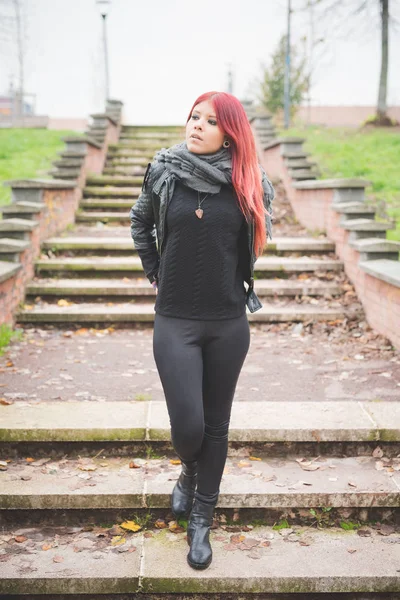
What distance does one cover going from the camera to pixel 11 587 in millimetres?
2650

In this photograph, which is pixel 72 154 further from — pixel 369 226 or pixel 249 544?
pixel 249 544

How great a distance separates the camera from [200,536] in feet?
8.98

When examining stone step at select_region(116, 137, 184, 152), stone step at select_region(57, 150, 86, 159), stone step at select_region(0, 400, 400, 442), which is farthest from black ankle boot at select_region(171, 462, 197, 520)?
stone step at select_region(116, 137, 184, 152)

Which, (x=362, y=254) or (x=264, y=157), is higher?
(x=264, y=157)

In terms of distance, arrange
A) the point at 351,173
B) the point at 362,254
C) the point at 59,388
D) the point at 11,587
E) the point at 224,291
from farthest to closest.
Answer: the point at 351,173
the point at 362,254
the point at 59,388
the point at 11,587
the point at 224,291

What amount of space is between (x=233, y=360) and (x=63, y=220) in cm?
580

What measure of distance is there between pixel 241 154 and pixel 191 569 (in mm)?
1889

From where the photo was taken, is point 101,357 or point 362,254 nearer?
point 101,357

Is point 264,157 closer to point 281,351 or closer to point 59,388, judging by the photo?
point 281,351

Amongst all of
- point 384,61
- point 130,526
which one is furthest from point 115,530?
point 384,61

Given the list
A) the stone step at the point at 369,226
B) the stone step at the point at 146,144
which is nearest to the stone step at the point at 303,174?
the stone step at the point at 369,226

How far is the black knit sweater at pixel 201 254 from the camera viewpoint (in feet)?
7.93

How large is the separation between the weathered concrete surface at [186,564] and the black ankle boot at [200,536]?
1.9 inches

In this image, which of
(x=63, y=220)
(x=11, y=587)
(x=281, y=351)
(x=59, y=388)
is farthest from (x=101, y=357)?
(x=63, y=220)
